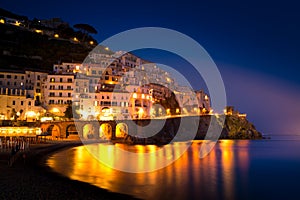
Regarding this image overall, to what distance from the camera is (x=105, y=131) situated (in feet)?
233

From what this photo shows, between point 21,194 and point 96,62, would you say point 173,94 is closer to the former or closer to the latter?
point 96,62

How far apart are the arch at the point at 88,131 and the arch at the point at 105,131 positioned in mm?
2182

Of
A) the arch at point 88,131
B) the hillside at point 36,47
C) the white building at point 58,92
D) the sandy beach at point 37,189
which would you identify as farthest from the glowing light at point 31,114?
the sandy beach at point 37,189

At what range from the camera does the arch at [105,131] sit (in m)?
67.4

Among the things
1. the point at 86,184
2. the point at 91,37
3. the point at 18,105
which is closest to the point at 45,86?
the point at 18,105

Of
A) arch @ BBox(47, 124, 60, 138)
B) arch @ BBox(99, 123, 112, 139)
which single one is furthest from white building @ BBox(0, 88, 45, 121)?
arch @ BBox(99, 123, 112, 139)

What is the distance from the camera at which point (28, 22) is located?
123125 mm

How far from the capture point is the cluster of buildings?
6297cm

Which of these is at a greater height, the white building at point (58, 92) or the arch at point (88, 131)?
the white building at point (58, 92)

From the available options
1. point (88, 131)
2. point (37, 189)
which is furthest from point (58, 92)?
point (37, 189)

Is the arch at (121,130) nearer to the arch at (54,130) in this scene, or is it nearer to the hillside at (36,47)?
the arch at (54,130)

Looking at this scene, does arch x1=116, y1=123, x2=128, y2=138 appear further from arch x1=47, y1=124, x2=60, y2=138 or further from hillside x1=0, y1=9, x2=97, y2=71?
hillside x1=0, y1=9, x2=97, y2=71

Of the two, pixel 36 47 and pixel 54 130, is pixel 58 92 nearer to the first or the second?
pixel 54 130

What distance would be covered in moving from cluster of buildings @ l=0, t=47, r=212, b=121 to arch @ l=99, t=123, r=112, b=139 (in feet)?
7.69
